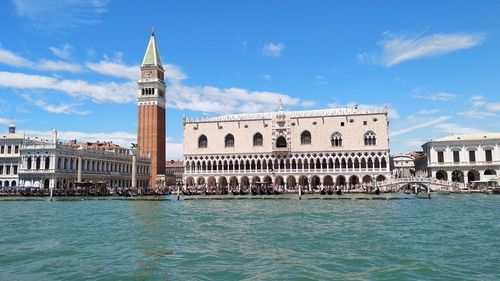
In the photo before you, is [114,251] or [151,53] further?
[151,53]

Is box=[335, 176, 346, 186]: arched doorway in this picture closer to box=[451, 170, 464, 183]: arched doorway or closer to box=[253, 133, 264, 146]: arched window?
box=[253, 133, 264, 146]: arched window

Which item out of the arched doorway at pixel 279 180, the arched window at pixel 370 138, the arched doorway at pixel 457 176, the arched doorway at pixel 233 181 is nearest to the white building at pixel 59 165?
the arched doorway at pixel 233 181

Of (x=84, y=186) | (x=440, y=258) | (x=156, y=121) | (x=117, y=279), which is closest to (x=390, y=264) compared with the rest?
(x=440, y=258)

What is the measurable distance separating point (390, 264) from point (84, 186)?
3939 centimetres

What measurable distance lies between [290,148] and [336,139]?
5296mm

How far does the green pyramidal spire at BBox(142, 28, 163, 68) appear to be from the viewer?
2557 inches

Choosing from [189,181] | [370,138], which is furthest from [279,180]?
[189,181]

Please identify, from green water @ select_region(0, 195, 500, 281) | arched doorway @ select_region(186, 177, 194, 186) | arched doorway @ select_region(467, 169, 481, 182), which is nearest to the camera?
green water @ select_region(0, 195, 500, 281)

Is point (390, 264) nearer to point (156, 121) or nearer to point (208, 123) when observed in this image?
point (208, 123)

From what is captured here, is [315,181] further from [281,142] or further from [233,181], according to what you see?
[233,181]

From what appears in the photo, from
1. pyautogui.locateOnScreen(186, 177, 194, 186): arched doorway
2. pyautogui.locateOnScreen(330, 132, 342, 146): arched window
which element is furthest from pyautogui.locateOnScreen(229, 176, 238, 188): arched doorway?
pyautogui.locateOnScreen(330, 132, 342, 146): arched window

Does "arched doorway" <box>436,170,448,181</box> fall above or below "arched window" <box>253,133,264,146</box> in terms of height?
below

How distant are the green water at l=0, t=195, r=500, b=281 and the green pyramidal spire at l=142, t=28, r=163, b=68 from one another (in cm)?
Answer: 4728

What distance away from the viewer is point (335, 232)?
50.6 ft
